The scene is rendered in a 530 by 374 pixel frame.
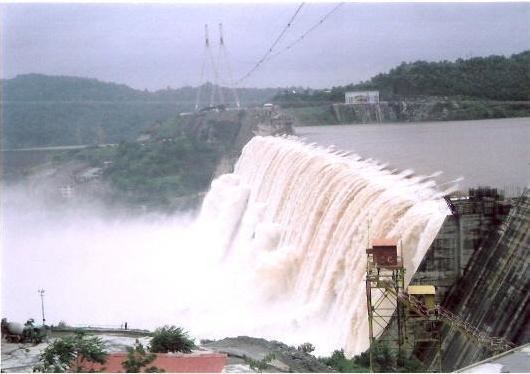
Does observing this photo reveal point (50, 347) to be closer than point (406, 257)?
Yes

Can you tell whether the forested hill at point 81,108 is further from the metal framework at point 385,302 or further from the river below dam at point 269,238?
the metal framework at point 385,302

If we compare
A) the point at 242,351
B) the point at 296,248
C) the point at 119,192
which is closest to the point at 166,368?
the point at 242,351

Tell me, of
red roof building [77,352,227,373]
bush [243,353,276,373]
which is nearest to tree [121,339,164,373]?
red roof building [77,352,227,373]

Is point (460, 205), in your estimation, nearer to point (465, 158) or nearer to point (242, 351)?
point (242, 351)

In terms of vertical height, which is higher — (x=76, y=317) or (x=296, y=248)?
(x=296, y=248)

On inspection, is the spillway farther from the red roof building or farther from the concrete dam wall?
the red roof building

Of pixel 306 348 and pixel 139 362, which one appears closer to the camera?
pixel 139 362

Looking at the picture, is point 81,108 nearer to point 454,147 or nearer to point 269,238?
point 269,238

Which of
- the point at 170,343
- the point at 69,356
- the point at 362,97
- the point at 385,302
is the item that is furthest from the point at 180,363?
the point at 362,97
